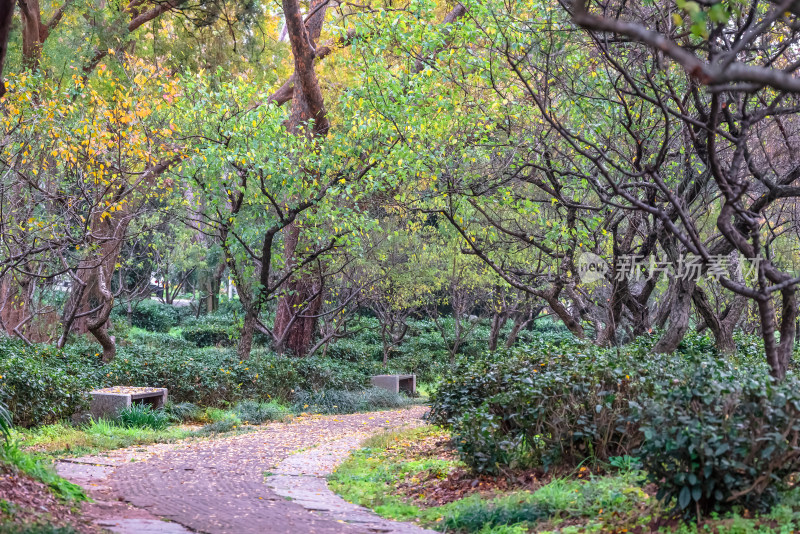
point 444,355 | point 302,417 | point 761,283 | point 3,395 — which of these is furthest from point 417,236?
point 761,283

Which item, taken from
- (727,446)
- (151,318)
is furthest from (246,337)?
(151,318)

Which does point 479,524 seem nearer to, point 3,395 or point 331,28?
point 3,395

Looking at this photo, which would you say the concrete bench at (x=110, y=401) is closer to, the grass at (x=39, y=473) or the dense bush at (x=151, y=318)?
the grass at (x=39, y=473)

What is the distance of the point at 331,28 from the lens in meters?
10.6

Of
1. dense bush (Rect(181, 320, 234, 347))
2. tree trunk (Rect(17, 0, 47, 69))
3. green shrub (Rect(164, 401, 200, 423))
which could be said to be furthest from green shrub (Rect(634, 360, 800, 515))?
dense bush (Rect(181, 320, 234, 347))

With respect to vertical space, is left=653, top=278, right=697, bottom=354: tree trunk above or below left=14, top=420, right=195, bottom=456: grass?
above

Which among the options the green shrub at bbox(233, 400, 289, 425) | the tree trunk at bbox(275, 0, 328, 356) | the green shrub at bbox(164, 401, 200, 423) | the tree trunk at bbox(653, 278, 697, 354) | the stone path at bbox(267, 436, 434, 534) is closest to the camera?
the stone path at bbox(267, 436, 434, 534)

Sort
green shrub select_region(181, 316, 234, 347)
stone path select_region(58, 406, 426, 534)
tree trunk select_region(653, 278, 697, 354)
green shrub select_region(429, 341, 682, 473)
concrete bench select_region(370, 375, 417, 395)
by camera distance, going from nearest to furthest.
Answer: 1. stone path select_region(58, 406, 426, 534)
2. green shrub select_region(429, 341, 682, 473)
3. tree trunk select_region(653, 278, 697, 354)
4. concrete bench select_region(370, 375, 417, 395)
5. green shrub select_region(181, 316, 234, 347)

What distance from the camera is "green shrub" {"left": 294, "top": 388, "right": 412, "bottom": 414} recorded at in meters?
12.6

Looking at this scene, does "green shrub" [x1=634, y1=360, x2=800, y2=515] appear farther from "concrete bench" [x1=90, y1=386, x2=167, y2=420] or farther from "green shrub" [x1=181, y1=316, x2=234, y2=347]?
"green shrub" [x1=181, y1=316, x2=234, y2=347]

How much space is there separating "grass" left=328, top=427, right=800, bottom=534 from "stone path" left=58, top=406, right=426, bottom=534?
1.78 feet

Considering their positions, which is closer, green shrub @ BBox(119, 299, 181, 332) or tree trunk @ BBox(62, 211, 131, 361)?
tree trunk @ BBox(62, 211, 131, 361)

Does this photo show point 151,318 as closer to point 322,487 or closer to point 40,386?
point 40,386

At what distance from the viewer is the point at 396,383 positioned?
1527 cm
